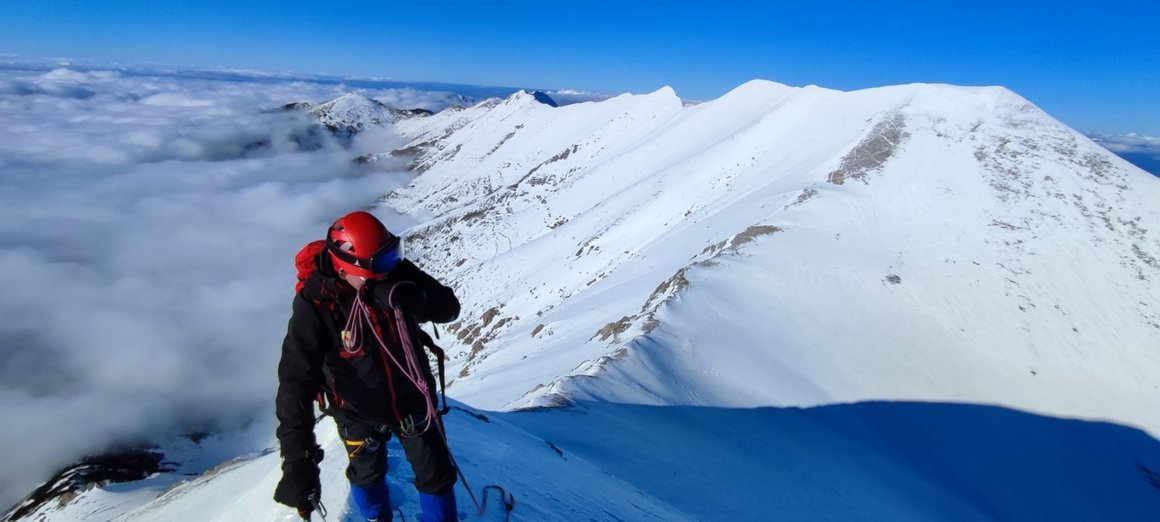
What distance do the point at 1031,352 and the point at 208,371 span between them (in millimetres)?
122308

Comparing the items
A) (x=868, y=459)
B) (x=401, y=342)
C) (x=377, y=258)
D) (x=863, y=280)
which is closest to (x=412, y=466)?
(x=401, y=342)

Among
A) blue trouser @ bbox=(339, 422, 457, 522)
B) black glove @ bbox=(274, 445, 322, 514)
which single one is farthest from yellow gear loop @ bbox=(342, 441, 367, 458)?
black glove @ bbox=(274, 445, 322, 514)

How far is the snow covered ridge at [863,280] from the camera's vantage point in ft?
68.5

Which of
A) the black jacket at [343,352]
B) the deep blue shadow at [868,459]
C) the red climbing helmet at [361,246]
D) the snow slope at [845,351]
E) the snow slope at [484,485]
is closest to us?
the red climbing helmet at [361,246]

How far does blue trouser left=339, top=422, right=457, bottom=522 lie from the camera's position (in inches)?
156

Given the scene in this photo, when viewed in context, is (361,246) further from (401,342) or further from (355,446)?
(355,446)

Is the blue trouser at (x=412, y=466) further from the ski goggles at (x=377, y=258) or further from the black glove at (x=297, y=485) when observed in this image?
the ski goggles at (x=377, y=258)

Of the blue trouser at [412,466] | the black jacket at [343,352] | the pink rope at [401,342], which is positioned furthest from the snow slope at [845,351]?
the pink rope at [401,342]

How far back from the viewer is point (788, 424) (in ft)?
54.6

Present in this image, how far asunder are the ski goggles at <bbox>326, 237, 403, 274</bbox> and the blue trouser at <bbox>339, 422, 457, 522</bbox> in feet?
4.20

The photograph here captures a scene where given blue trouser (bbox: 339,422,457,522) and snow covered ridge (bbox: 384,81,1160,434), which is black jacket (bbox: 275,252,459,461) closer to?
blue trouser (bbox: 339,422,457,522)

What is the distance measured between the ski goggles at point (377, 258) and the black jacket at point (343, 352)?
0.09m

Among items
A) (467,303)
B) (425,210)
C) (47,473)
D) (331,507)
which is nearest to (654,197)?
(467,303)

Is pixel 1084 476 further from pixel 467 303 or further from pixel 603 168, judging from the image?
pixel 603 168
